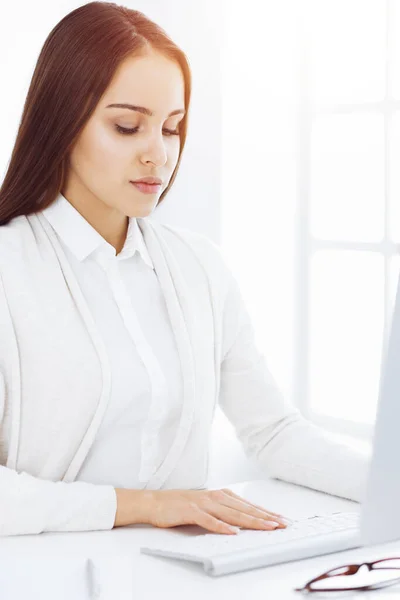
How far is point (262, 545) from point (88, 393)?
0.45 m

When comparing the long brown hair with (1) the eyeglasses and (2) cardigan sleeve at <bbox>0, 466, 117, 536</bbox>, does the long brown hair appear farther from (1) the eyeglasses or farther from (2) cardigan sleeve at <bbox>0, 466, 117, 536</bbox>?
(1) the eyeglasses

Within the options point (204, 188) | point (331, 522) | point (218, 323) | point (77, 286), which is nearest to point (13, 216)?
point (77, 286)

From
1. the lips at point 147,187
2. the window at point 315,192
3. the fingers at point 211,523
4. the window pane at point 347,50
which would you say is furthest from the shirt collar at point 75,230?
the window pane at point 347,50

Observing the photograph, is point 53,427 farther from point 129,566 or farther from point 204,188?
point 204,188

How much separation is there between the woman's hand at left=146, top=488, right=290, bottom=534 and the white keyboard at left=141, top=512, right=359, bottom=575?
0.01 m

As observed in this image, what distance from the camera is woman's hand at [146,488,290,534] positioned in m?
1.53

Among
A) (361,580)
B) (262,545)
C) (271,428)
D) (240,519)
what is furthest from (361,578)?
(271,428)

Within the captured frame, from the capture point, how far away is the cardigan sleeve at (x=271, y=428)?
180 centimetres

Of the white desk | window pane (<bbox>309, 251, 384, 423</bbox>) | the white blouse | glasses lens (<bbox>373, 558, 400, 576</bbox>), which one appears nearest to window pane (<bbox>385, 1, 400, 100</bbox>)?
window pane (<bbox>309, 251, 384, 423</bbox>)

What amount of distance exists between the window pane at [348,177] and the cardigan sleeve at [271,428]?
1.04 metres

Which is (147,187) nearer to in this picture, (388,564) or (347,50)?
(388,564)

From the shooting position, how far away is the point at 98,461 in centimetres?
179

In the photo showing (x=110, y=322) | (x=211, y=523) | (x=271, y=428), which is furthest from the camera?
(x=271, y=428)

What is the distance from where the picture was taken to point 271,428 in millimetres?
1959
